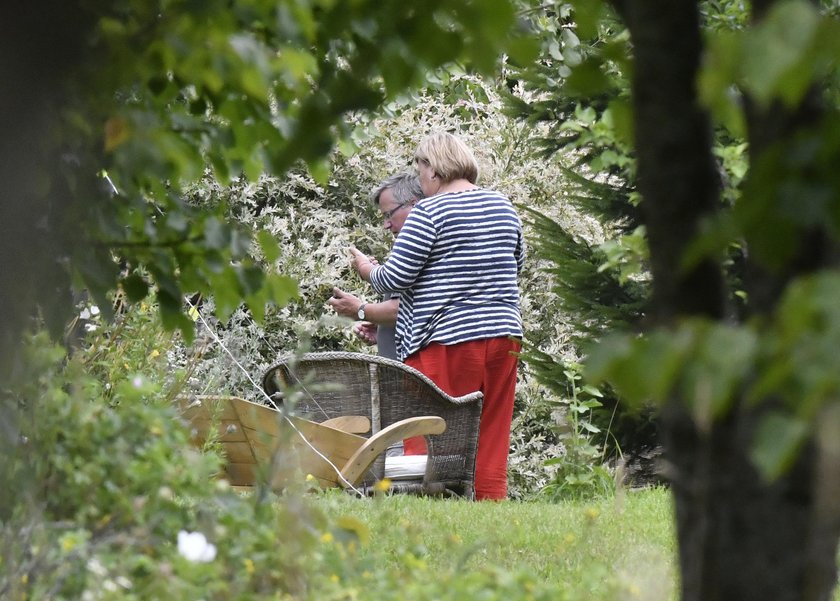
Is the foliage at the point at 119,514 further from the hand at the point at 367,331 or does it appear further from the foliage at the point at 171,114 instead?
the hand at the point at 367,331

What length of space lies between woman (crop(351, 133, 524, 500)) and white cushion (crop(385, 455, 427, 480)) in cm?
37

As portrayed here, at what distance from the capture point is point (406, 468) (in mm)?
5715

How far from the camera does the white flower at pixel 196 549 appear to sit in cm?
189

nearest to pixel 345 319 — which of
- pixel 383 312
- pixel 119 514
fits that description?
pixel 119 514

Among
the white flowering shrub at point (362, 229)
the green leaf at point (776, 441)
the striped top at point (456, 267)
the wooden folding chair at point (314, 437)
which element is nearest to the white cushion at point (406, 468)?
the wooden folding chair at point (314, 437)

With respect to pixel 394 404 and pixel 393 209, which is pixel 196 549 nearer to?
pixel 394 404

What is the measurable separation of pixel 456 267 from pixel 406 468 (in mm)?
1028

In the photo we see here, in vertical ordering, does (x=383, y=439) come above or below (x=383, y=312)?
below

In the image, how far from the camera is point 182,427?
2.37m

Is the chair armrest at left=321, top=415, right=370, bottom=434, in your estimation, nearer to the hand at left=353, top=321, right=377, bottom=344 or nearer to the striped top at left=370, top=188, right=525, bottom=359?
the striped top at left=370, top=188, right=525, bottom=359

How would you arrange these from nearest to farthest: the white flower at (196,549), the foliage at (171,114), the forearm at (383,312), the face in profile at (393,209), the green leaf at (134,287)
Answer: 1. the foliage at (171,114)
2. the white flower at (196,549)
3. the green leaf at (134,287)
4. the forearm at (383,312)
5. the face in profile at (393,209)

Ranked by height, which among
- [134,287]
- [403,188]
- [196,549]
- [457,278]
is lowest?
[196,549]

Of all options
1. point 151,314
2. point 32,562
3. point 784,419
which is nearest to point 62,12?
point 32,562

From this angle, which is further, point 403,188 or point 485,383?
point 403,188
